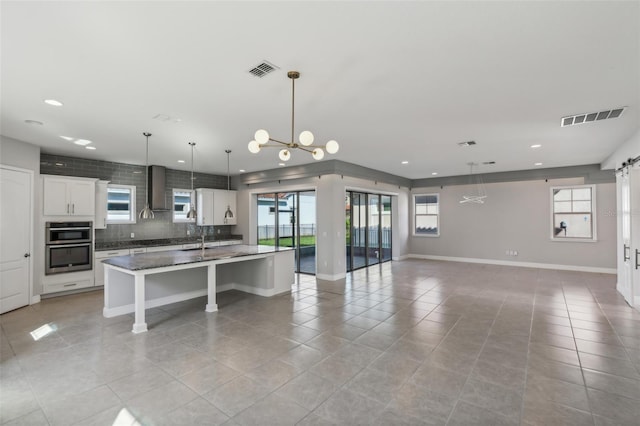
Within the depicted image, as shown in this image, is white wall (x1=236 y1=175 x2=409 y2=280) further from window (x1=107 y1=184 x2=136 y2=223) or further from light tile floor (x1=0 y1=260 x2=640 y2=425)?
window (x1=107 y1=184 x2=136 y2=223)

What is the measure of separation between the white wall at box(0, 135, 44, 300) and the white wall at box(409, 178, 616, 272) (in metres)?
9.80

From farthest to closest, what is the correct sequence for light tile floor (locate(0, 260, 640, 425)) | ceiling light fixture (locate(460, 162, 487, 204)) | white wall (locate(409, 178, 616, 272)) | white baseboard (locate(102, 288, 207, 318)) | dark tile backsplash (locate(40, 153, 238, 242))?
ceiling light fixture (locate(460, 162, 487, 204)) → white wall (locate(409, 178, 616, 272)) → dark tile backsplash (locate(40, 153, 238, 242)) → white baseboard (locate(102, 288, 207, 318)) → light tile floor (locate(0, 260, 640, 425))

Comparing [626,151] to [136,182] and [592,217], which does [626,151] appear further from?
[136,182]

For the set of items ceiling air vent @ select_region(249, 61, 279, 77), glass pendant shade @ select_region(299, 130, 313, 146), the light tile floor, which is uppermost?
ceiling air vent @ select_region(249, 61, 279, 77)

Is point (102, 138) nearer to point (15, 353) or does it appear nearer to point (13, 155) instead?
point (13, 155)

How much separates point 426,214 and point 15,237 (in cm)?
1015

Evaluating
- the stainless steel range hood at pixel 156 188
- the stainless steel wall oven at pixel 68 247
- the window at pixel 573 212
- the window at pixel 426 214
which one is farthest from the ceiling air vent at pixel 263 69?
the window at pixel 573 212

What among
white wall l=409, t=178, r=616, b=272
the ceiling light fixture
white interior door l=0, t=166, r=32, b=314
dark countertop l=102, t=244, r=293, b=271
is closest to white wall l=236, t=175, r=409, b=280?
dark countertop l=102, t=244, r=293, b=271

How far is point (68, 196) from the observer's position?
19.4 ft

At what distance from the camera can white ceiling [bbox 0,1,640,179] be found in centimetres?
203

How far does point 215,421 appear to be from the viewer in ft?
7.22

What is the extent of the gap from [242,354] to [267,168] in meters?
5.61

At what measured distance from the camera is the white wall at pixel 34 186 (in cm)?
500

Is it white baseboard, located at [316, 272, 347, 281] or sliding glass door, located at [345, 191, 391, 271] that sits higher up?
sliding glass door, located at [345, 191, 391, 271]
